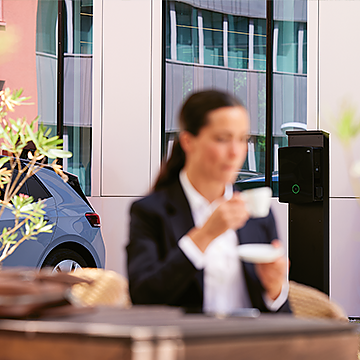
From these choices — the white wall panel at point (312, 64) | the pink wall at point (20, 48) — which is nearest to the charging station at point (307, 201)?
the white wall panel at point (312, 64)

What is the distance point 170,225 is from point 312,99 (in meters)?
5.22

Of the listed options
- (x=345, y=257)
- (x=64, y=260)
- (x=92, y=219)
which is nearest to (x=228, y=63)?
(x=345, y=257)

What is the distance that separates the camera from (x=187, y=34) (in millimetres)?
7012

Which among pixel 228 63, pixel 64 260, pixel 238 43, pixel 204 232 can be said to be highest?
pixel 238 43

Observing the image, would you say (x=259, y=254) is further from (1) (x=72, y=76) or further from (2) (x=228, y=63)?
(1) (x=72, y=76)

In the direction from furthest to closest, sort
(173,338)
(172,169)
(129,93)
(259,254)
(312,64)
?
(129,93)
(312,64)
(172,169)
(259,254)
(173,338)

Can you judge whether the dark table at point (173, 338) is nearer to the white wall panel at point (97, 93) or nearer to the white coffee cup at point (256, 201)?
the white coffee cup at point (256, 201)

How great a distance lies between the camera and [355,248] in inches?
240

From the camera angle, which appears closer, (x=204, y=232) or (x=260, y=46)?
(x=204, y=232)

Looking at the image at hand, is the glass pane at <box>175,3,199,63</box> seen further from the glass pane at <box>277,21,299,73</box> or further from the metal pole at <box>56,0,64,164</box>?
the metal pole at <box>56,0,64,164</box>

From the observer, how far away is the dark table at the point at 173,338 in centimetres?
77

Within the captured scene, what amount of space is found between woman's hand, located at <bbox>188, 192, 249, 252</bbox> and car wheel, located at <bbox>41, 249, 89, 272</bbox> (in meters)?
3.71

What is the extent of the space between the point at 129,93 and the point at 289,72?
1.96 m

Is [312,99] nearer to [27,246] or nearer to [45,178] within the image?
[45,178]
